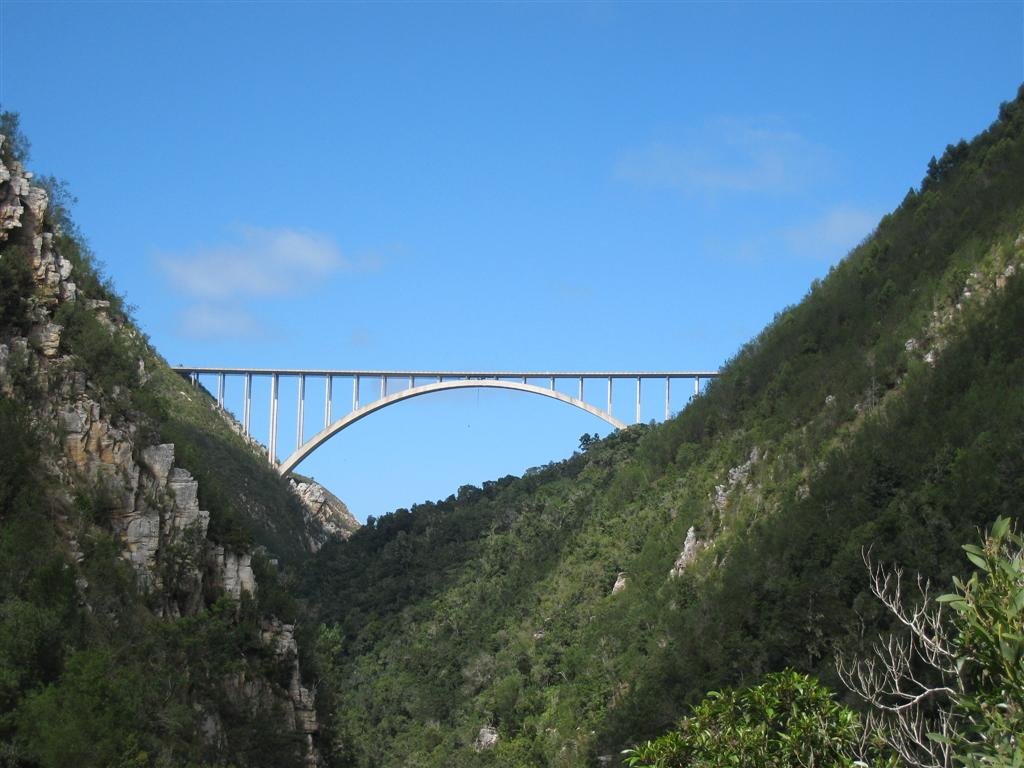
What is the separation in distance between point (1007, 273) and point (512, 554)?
103 ft

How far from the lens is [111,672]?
2822 centimetres

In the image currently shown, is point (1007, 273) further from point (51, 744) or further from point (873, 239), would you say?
point (51, 744)

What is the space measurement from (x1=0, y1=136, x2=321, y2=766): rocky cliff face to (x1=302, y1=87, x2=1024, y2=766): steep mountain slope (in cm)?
790

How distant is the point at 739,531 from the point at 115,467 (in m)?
24.7

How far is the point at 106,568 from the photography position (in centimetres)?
3019

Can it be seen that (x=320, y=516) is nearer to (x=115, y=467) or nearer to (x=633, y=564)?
(x=633, y=564)

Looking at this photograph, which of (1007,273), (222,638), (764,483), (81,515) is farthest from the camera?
(764,483)

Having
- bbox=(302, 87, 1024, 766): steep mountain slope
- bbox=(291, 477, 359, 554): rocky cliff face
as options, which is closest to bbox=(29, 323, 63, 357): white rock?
bbox=(302, 87, 1024, 766): steep mountain slope

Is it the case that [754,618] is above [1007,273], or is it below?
below

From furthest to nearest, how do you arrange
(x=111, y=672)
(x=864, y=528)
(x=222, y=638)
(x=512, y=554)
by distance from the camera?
1. (x=512, y=554)
2. (x=864, y=528)
3. (x=222, y=638)
4. (x=111, y=672)

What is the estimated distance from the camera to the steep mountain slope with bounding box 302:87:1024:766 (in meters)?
43.1

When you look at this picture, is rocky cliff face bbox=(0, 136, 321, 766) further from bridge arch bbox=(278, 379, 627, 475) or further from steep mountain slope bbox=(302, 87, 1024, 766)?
bridge arch bbox=(278, 379, 627, 475)

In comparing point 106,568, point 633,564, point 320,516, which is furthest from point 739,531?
point 320,516

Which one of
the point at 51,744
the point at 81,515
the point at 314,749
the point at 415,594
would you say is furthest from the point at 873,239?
the point at 51,744
